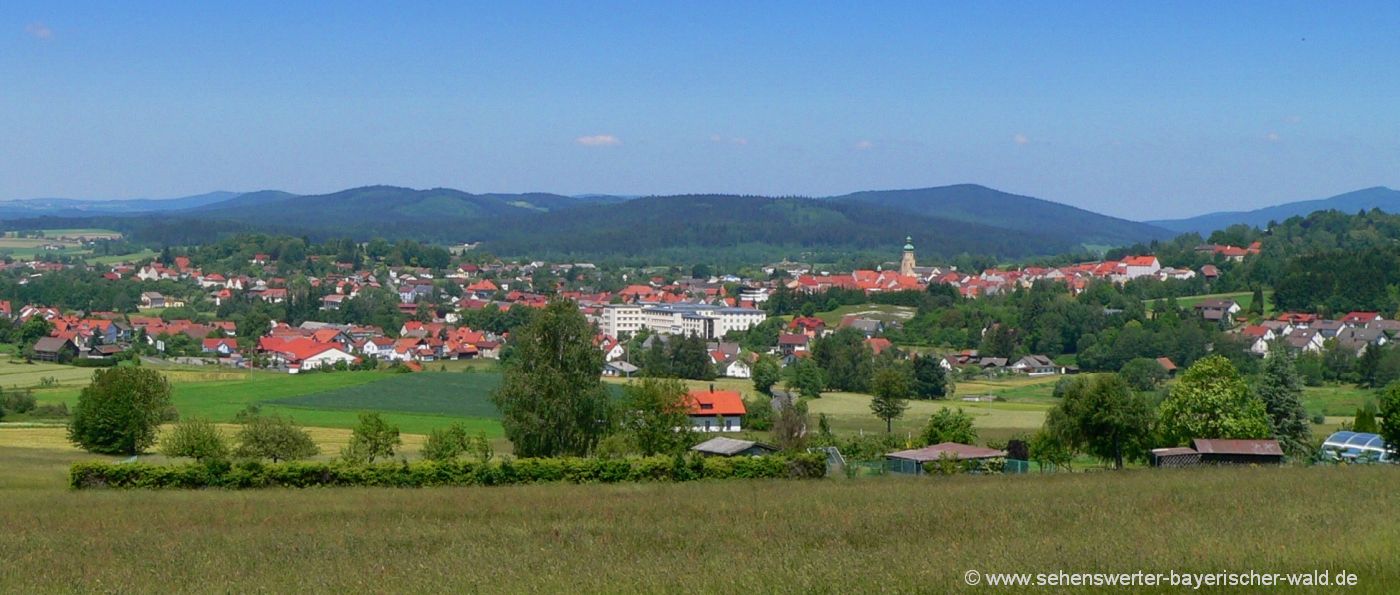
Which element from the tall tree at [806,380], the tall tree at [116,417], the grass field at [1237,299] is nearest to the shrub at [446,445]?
the tall tree at [116,417]

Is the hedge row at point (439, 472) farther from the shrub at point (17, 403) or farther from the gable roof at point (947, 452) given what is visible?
the shrub at point (17, 403)

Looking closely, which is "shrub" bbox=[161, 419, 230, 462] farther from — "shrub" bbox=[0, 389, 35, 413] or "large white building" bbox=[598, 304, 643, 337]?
"large white building" bbox=[598, 304, 643, 337]

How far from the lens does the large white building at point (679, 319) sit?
135 m

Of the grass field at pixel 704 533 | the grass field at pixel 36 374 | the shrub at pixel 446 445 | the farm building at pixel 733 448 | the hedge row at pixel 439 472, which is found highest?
the grass field at pixel 704 533

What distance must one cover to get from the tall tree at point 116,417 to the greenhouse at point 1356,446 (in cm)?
3505

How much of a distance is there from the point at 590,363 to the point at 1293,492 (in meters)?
20.7

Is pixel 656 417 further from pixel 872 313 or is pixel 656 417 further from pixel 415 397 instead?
pixel 872 313

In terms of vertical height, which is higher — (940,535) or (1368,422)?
(940,535)

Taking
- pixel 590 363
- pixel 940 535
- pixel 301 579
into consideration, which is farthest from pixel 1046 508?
pixel 590 363

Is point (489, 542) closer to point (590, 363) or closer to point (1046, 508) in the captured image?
point (1046, 508)

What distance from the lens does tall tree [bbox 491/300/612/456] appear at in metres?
38.5

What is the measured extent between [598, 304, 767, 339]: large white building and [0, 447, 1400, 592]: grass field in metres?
102

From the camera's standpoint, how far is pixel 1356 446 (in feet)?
136

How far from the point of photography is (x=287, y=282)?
17238cm
